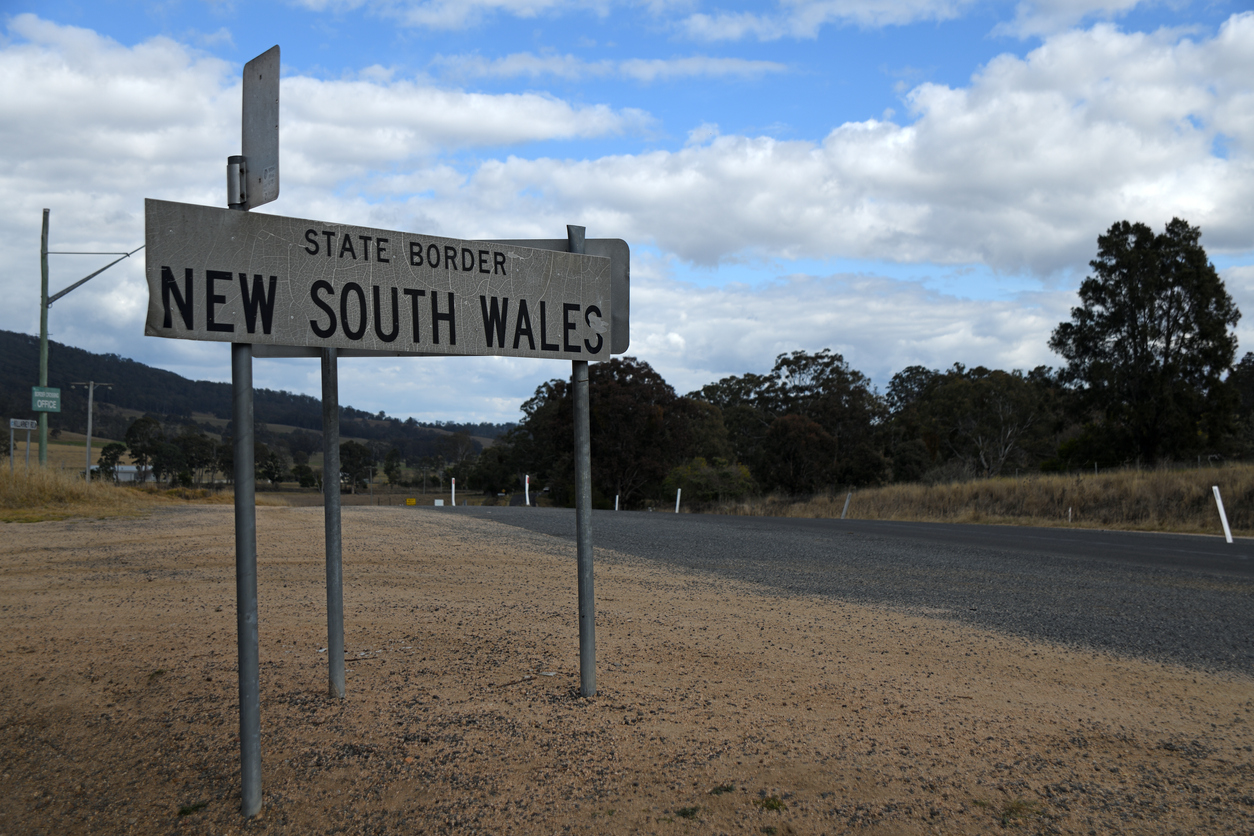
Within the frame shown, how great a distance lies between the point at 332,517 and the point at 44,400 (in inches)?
994

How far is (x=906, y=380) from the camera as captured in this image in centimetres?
9588

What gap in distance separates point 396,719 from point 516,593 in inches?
155

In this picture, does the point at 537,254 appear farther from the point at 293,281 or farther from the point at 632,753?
the point at 632,753

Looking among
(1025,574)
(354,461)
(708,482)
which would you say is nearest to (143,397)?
(354,461)

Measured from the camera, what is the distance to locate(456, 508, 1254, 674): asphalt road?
673 centimetres

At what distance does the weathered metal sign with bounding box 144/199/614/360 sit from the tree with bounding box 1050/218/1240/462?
4558 centimetres

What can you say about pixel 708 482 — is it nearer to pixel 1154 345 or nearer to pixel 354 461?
pixel 1154 345

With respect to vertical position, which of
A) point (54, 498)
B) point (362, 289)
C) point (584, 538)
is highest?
point (362, 289)

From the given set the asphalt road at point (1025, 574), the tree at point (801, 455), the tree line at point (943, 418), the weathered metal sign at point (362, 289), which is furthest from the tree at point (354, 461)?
the weathered metal sign at point (362, 289)

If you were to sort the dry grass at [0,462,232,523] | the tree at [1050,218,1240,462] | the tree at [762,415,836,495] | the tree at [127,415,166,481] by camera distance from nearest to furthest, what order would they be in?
the dry grass at [0,462,232,523] → the tree at [1050,218,1240,462] → the tree at [762,415,836,495] → the tree at [127,415,166,481]

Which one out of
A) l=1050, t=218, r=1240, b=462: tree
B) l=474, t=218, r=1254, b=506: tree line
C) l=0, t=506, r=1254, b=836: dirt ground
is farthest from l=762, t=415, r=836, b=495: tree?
l=0, t=506, r=1254, b=836: dirt ground

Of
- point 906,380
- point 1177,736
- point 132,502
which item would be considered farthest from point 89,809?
point 906,380

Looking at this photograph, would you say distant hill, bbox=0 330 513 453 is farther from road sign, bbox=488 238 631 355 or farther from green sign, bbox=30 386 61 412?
road sign, bbox=488 238 631 355

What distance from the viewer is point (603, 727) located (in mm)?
3953
